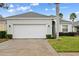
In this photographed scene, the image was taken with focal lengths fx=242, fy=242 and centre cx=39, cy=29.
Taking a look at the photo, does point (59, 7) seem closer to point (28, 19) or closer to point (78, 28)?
point (28, 19)

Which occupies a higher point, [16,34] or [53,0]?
[53,0]

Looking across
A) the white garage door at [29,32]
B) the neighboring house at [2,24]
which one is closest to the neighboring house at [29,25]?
the white garage door at [29,32]

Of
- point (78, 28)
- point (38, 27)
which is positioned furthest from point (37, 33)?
point (78, 28)

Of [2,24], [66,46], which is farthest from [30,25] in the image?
[66,46]

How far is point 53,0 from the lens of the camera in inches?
261

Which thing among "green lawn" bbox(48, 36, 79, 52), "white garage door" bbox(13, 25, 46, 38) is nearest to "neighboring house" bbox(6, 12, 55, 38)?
"white garage door" bbox(13, 25, 46, 38)

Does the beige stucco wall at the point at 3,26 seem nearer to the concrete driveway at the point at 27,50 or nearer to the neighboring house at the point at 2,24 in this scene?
the neighboring house at the point at 2,24

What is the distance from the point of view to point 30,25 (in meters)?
29.5

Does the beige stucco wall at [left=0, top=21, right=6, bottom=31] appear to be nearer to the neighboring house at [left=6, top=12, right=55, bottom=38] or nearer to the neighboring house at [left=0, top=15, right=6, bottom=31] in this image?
the neighboring house at [left=0, top=15, right=6, bottom=31]

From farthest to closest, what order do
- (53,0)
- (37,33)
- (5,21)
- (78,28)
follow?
1. (78,28)
2. (5,21)
3. (37,33)
4. (53,0)

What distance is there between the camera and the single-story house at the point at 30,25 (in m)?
29.2

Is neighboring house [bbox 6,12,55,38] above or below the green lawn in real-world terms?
above

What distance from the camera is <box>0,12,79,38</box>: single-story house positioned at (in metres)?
29.2

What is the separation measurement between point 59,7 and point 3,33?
849 cm
